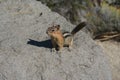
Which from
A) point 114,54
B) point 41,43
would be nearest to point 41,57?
point 41,43

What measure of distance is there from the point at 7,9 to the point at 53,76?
6.85 feet

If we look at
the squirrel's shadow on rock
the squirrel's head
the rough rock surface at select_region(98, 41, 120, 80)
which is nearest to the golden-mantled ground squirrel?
the squirrel's head

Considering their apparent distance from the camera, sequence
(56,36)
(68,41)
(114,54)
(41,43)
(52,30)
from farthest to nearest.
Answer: (114,54) < (41,43) < (68,41) < (56,36) < (52,30)

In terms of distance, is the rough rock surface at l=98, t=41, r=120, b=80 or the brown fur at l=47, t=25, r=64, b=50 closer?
the brown fur at l=47, t=25, r=64, b=50

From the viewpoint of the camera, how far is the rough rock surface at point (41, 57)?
5121mm

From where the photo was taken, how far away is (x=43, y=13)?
6617mm

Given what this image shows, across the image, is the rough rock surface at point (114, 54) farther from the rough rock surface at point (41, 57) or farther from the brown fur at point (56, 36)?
the brown fur at point (56, 36)

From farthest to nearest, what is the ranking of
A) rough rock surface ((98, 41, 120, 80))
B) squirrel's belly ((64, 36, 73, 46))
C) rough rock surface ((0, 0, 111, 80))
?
rough rock surface ((98, 41, 120, 80)) < squirrel's belly ((64, 36, 73, 46)) < rough rock surface ((0, 0, 111, 80))

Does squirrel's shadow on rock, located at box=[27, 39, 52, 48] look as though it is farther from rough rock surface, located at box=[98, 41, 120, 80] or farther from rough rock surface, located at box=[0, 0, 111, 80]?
rough rock surface, located at box=[98, 41, 120, 80]

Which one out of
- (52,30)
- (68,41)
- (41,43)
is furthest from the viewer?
(41,43)

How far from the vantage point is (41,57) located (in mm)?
5328

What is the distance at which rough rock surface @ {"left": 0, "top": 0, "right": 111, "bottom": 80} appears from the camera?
5.12 meters

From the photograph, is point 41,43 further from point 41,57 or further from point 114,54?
point 114,54

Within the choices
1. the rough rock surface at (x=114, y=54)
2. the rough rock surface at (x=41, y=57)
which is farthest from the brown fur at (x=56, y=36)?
the rough rock surface at (x=114, y=54)
